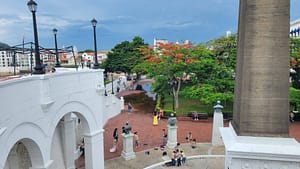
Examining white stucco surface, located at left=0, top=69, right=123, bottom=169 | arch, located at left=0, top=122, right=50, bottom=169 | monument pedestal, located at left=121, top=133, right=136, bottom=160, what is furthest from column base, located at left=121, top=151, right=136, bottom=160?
arch, located at left=0, top=122, right=50, bottom=169

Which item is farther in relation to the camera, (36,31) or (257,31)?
(36,31)

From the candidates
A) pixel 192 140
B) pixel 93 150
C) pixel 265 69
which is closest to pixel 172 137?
pixel 192 140

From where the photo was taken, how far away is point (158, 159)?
46.6 ft

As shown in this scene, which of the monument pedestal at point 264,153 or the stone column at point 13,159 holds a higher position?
the monument pedestal at point 264,153

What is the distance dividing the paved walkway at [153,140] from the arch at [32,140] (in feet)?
18.9

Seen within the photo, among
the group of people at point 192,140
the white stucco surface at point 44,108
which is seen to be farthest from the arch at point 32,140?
the group of people at point 192,140

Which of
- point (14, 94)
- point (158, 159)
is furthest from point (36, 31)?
point (158, 159)

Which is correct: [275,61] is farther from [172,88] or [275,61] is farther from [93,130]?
[172,88]

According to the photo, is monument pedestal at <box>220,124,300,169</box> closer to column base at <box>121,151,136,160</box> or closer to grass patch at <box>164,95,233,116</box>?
column base at <box>121,151,136,160</box>

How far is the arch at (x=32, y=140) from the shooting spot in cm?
626

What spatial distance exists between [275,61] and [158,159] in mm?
9937

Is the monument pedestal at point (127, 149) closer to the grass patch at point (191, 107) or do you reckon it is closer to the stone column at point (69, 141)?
the stone column at point (69, 141)

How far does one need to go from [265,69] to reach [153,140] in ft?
43.1

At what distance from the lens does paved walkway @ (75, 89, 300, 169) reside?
1348 cm
